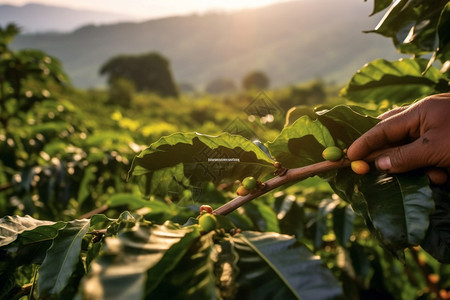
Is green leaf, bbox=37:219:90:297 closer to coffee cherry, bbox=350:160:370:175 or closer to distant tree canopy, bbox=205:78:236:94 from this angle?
coffee cherry, bbox=350:160:370:175

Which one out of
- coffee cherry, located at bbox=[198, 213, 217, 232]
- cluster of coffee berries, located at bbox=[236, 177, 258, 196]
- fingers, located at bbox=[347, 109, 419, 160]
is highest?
fingers, located at bbox=[347, 109, 419, 160]

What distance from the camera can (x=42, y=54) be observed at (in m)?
2.25

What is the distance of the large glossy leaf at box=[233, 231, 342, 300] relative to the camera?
413mm

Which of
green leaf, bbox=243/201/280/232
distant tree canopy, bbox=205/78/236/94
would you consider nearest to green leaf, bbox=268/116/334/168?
green leaf, bbox=243/201/280/232

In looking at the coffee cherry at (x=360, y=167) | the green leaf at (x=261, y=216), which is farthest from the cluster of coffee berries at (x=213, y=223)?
the green leaf at (x=261, y=216)

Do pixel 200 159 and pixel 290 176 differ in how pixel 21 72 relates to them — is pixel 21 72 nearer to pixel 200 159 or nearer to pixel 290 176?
pixel 200 159

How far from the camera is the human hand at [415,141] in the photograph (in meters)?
0.55

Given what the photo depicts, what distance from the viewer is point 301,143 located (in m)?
0.66

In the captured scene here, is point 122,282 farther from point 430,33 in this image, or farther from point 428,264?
point 428,264

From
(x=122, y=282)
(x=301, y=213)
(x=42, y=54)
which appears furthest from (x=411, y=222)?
(x=42, y=54)

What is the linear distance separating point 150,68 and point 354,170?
114 feet

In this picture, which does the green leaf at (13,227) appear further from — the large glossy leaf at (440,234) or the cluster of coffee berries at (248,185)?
the large glossy leaf at (440,234)

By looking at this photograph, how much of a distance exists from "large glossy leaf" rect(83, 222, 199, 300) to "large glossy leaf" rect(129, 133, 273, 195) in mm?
166

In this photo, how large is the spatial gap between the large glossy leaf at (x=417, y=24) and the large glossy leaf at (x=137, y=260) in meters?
0.63
